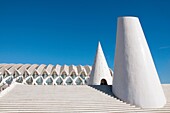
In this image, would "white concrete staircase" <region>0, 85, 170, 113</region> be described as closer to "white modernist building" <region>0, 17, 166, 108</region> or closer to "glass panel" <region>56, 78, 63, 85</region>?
"white modernist building" <region>0, 17, 166, 108</region>

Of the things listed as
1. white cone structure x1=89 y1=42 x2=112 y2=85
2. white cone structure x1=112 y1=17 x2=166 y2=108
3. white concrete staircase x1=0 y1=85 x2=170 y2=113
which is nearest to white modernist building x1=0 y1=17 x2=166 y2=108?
white cone structure x1=112 y1=17 x2=166 y2=108

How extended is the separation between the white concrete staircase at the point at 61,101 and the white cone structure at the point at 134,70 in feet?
1.64

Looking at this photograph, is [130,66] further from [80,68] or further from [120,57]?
[80,68]

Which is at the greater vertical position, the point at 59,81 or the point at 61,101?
the point at 59,81

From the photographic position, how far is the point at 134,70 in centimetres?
970

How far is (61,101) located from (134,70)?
399cm

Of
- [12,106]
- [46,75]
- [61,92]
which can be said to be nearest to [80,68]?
[46,75]

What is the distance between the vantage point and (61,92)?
10688 mm

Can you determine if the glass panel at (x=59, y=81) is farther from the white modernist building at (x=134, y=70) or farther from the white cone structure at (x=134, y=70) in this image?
the white cone structure at (x=134, y=70)

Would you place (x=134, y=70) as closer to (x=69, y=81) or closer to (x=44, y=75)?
(x=69, y=81)

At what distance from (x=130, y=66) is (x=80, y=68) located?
1050 inches

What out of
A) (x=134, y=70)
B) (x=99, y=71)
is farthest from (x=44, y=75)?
(x=134, y=70)

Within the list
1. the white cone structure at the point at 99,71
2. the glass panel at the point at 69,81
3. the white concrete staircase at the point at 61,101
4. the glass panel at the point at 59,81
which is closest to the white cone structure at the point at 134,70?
the white concrete staircase at the point at 61,101

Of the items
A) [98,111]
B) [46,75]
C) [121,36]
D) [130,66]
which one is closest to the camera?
[98,111]
